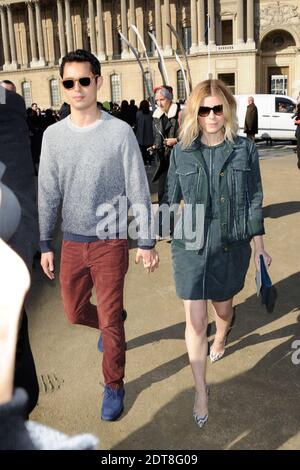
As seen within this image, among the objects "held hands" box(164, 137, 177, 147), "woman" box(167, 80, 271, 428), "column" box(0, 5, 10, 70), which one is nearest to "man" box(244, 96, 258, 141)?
"held hands" box(164, 137, 177, 147)

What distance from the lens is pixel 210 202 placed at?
2928 mm

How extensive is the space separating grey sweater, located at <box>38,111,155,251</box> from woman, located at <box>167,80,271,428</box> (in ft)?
0.87

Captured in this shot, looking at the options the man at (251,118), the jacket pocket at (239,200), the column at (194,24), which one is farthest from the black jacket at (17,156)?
the column at (194,24)

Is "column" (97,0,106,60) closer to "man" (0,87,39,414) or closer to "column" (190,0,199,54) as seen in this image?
"column" (190,0,199,54)

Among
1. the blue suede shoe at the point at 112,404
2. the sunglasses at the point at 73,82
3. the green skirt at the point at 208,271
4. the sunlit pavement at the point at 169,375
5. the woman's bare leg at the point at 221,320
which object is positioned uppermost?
the sunglasses at the point at 73,82

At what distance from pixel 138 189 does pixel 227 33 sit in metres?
50.1

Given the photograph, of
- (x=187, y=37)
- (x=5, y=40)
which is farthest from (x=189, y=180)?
(x=5, y=40)

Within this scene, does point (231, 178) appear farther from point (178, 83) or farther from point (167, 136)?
point (178, 83)

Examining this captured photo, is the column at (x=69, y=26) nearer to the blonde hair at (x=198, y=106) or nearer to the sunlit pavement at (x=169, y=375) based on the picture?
the sunlit pavement at (x=169, y=375)

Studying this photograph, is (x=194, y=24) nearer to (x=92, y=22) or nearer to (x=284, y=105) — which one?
A: (x=92, y=22)

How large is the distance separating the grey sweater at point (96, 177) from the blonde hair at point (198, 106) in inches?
12.7

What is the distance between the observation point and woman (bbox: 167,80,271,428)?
287 cm

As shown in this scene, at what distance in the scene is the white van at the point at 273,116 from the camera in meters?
20.0

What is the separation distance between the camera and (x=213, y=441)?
2672 millimetres
